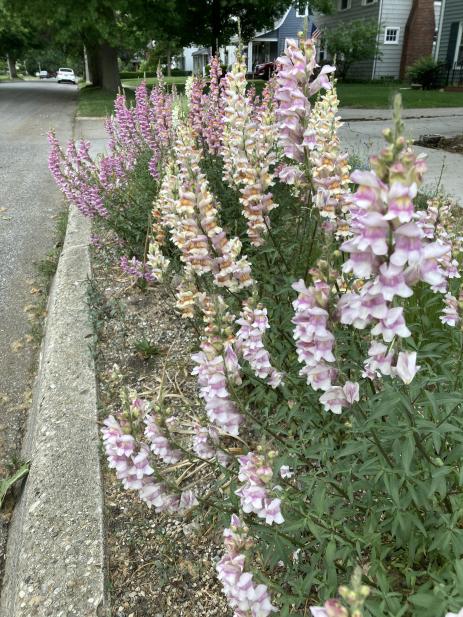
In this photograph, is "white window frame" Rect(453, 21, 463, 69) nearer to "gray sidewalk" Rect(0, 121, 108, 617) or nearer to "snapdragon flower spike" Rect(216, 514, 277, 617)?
"gray sidewalk" Rect(0, 121, 108, 617)

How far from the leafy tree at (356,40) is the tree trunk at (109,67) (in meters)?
12.4

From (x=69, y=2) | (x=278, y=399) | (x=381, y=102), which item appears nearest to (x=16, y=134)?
(x=69, y=2)

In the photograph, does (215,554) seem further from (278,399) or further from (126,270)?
(126,270)

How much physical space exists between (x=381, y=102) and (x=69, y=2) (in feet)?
44.1

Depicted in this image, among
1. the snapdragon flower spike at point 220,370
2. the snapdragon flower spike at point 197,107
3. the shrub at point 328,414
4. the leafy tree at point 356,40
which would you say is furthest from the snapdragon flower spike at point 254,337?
the leafy tree at point 356,40

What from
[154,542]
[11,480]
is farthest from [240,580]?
[11,480]

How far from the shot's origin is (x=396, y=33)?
32.6m

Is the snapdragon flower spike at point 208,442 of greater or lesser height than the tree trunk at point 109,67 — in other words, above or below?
below

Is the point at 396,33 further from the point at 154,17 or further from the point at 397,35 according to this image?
the point at 154,17

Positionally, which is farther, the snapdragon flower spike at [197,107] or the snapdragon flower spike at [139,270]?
the snapdragon flower spike at [197,107]

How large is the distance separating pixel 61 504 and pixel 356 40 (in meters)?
34.1

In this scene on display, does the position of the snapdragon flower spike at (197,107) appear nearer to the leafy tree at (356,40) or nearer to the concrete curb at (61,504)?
the concrete curb at (61,504)

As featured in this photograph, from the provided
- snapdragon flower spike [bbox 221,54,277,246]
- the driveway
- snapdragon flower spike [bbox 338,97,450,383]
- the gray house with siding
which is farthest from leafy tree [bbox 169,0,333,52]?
snapdragon flower spike [bbox 338,97,450,383]

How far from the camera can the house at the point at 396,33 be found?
102 feet
